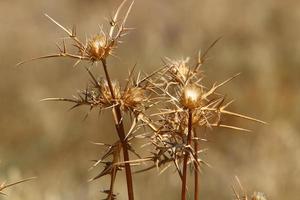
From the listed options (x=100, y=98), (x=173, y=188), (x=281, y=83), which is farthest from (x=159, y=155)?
(x=281, y=83)

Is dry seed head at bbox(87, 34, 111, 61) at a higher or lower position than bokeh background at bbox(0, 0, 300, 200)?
lower

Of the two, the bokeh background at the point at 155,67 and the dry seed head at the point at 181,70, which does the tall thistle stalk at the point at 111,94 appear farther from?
the bokeh background at the point at 155,67

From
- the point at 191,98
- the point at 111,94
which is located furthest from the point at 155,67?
the point at 191,98

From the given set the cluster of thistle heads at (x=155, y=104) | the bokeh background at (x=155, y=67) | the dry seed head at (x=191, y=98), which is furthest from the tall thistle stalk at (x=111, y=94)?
the bokeh background at (x=155, y=67)

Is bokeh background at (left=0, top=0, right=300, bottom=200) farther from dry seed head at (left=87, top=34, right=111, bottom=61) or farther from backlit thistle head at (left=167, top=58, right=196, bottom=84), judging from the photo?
dry seed head at (left=87, top=34, right=111, bottom=61)

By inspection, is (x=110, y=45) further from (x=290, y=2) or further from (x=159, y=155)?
(x=290, y=2)

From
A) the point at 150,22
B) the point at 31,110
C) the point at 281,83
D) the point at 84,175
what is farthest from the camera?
the point at 150,22

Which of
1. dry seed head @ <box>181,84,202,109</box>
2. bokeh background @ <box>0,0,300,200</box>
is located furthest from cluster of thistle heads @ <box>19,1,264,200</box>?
bokeh background @ <box>0,0,300,200</box>
